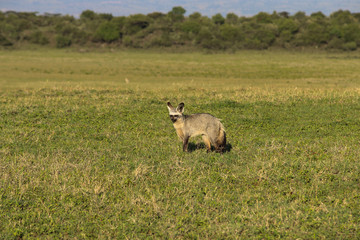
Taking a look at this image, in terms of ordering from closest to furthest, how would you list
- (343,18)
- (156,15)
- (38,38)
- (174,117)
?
(174,117) → (38,38) → (343,18) → (156,15)

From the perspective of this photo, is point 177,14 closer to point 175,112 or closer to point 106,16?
point 106,16

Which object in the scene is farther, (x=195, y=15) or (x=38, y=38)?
(x=195, y=15)

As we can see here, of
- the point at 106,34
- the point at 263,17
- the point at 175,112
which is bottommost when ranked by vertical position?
the point at 175,112

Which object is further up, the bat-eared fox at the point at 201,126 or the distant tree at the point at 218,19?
the distant tree at the point at 218,19

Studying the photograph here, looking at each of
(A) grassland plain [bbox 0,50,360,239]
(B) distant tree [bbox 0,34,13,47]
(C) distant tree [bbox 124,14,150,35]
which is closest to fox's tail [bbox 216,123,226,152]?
(A) grassland plain [bbox 0,50,360,239]

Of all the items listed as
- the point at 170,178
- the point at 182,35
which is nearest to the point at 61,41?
the point at 182,35

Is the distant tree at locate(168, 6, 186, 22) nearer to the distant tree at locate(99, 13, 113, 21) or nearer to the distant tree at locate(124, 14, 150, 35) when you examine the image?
the distant tree at locate(124, 14, 150, 35)

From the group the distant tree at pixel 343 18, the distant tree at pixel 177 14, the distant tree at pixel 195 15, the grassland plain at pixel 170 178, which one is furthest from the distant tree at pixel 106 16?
the grassland plain at pixel 170 178

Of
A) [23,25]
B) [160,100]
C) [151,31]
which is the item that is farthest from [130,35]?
[160,100]

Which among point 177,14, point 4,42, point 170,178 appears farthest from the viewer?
point 177,14

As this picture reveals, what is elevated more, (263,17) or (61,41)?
(263,17)

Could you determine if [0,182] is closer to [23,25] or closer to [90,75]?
[90,75]

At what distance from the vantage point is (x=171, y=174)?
8.22 meters

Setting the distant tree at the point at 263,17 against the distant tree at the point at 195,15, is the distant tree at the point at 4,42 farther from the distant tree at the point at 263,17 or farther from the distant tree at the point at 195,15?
the distant tree at the point at 263,17
